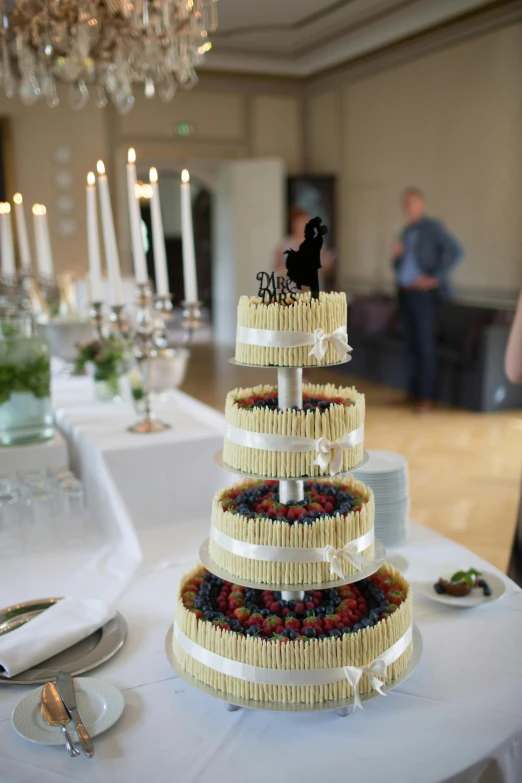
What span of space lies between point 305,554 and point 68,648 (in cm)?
54

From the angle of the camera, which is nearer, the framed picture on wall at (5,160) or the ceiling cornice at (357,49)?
the ceiling cornice at (357,49)

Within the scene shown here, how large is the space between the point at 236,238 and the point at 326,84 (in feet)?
7.47

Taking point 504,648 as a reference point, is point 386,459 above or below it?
above

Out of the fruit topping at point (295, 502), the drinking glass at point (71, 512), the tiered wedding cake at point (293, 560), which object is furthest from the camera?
the drinking glass at point (71, 512)

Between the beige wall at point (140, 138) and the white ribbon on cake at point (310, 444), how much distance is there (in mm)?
8226

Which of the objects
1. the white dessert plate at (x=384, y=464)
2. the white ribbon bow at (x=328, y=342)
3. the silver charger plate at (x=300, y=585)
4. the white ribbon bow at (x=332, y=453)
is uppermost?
the white ribbon bow at (x=328, y=342)

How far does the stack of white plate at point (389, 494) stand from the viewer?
6.13 feet

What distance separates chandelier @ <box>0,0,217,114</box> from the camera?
10.6 ft

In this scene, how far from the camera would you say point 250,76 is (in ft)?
31.4

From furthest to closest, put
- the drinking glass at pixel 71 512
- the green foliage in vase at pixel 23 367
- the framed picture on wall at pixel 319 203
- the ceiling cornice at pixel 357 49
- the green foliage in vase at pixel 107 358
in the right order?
the framed picture on wall at pixel 319 203 < the ceiling cornice at pixel 357 49 < the green foliage in vase at pixel 107 358 < the green foliage in vase at pixel 23 367 < the drinking glass at pixel 71 512

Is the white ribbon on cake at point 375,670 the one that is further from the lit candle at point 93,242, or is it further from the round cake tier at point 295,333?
the lit candle at point 93,242

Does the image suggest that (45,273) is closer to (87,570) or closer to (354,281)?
(87,570)

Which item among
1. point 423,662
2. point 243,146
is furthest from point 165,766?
point 243,146

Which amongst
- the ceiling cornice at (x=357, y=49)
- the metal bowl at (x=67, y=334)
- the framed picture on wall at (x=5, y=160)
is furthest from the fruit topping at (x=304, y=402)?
the framed picture on wall at (x=5, y=160)
